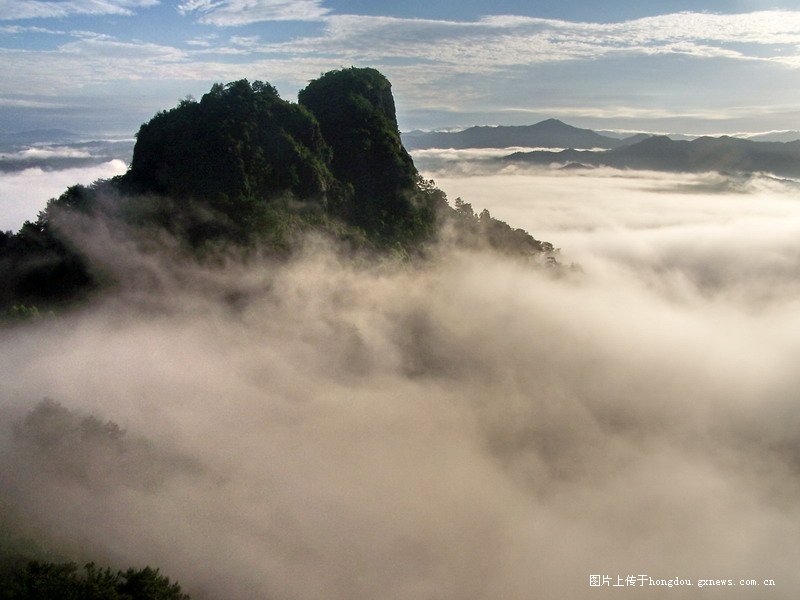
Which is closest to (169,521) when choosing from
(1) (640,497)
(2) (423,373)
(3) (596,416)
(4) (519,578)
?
(4) (519,578)

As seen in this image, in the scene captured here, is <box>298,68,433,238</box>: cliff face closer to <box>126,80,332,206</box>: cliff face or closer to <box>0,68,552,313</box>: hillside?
<box>0,68,552,313</box>: hillside

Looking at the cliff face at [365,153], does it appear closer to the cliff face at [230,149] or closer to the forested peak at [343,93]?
the forested peak at [343,93]

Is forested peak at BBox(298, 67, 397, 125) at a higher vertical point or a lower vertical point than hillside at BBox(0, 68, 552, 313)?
higher

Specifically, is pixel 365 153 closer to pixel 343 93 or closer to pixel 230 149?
pixel 343 93

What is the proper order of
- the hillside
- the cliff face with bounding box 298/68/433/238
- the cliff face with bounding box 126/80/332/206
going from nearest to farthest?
the hillside → the cliff face with bounding box 126/80/332/206 → the cliff face with bounding box 298/68/433/238

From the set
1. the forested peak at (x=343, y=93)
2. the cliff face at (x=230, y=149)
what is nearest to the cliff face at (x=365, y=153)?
the forested peak at (x=343, y=93)

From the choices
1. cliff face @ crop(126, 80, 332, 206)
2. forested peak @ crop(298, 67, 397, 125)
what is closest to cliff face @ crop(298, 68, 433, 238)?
forested peak @ crop(298, 67, 397, 125)

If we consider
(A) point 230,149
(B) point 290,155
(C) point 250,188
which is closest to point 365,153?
(B) point 290,155

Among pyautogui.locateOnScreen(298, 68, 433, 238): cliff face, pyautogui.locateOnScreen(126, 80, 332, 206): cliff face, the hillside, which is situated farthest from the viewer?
pyautogui.locateOnScreen(298, 68, 433, 238): cliff face

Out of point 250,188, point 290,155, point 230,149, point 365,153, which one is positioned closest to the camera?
point 230,149

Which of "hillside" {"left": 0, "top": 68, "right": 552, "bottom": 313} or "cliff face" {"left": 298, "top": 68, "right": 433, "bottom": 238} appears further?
"cliff face" {"left": 298, "top": 68, "right": 433, "bottom": 238}

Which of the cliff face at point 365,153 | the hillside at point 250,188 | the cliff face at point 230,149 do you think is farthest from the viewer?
the cliff face at point 365,153

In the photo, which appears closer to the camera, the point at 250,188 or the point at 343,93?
the point at 250,188

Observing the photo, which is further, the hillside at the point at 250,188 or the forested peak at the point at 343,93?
the forested peak at the point at 343,93
